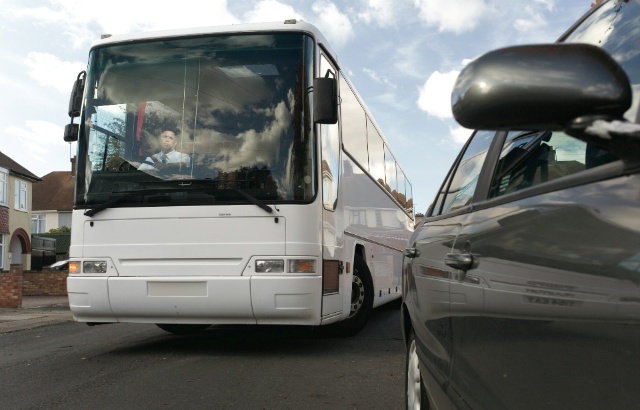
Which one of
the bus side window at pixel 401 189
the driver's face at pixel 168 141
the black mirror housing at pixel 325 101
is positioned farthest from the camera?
the bus side window at pixel 401 189

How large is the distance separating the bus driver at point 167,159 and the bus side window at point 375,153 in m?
4.34

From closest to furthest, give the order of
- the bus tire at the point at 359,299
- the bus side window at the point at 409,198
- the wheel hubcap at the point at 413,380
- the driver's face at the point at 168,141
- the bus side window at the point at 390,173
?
the wheel hubcap at the point at 413,380
the driver's face at the point at 168,141
the bus tire at the point at 359,299
the bus side window at the point at 390,173
the bus side window at the point at 409,198

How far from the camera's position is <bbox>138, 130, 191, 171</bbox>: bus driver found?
7102 millimetres

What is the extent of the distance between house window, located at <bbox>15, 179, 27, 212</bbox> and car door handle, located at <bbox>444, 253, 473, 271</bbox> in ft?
133

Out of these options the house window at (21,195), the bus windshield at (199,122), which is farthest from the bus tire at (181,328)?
the house window at (21,195)

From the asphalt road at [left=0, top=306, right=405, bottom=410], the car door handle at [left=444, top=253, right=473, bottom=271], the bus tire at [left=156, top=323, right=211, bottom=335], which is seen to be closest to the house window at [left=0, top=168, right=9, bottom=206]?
the asphalt road at [left=0, top=306, right=405, bottom=410]

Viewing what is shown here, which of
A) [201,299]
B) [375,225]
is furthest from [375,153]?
[201,299]

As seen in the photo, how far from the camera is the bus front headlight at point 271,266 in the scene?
670 centimetres

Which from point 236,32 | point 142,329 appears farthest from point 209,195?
point 142,329

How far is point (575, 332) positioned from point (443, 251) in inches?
53.6

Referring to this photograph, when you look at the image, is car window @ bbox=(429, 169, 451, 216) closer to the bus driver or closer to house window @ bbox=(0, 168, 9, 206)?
the bus driver

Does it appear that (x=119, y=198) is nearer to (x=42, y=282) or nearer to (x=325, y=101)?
(x=325, y=101)

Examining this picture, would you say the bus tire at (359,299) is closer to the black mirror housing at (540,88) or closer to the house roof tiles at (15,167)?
the black mirror housing at (540,88)

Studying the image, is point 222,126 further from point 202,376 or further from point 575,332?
point 575,332
